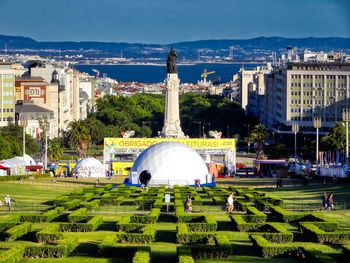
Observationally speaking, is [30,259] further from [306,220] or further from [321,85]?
[321,85]

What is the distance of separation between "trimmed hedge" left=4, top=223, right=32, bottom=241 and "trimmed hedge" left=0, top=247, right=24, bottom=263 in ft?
18.7

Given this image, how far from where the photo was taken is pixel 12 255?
3869 cm

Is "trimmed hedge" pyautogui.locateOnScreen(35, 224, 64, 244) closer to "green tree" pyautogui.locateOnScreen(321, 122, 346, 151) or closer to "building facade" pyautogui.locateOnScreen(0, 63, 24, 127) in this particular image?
"green tree" pyautogui.locateOnScreen(321, 122, 346, 151)

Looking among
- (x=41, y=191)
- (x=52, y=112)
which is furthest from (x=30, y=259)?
(x=52, y=112)

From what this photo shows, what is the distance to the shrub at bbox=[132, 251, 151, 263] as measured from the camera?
1496 inches

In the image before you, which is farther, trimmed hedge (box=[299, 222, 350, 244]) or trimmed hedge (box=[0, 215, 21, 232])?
trimmed hedge (box=[0, 215, 21, 232])

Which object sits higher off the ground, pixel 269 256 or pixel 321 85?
pixel 321 85

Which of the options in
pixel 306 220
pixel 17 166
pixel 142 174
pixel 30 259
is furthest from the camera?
pixel 17 166

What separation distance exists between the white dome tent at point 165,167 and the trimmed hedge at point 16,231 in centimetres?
3691

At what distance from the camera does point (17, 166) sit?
341 ft

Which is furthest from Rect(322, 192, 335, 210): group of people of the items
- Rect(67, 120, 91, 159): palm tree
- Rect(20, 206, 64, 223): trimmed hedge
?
Rect(67, 120, 91, 159): palm tree

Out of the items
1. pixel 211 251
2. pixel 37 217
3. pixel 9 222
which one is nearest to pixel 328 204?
pixel 37 217

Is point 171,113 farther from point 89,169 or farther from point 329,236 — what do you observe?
point 329,236

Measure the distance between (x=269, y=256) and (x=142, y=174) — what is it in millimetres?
44372
